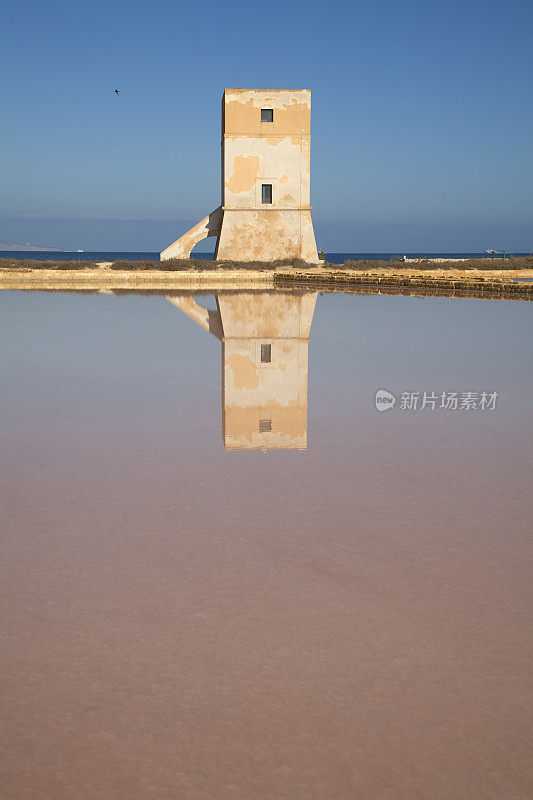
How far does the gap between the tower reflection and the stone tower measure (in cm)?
1726

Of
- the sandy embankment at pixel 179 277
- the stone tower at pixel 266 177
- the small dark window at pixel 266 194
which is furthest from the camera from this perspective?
the small dark window at pixel 266 194

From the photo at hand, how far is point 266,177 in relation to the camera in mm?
29891

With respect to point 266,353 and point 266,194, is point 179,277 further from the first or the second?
point 266,353

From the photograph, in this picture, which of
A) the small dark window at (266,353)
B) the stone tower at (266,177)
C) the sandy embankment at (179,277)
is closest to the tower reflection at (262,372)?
the small dark window at (266,353)

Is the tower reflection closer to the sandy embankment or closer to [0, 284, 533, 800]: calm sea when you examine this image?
[0, 284, 533, 800]: calm sea

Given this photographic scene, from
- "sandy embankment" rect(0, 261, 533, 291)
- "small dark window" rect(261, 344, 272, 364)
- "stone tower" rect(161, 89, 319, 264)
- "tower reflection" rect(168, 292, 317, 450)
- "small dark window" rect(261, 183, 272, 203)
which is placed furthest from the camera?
"small dark window" rect(261, 183, 272, 203)

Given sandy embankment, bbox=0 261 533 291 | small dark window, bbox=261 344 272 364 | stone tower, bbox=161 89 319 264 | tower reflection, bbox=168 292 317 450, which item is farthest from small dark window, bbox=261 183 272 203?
small dark window, bbox=261 344 272 364

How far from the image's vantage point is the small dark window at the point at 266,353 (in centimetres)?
718

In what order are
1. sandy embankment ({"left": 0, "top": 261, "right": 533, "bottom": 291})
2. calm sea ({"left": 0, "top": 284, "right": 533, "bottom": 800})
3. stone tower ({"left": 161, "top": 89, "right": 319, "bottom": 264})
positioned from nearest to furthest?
1. calm sea ({"left": 0, "top": 284, "right": 533, "bottom": 800})
2. sandy embankment ({"left": 0, "top": 261, "right": 533, "bottom": 291})
3. stone tower ({"left": 161, "top": 89, "right": 319, "bottom": 264})

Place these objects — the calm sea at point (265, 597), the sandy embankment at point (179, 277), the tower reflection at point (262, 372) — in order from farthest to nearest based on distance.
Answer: the sandy embankment at point (179, 277) < the tower reflection at point (262, 372) < the calm sea at point (265, 597)

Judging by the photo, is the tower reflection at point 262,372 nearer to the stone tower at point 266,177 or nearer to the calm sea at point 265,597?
the calm sea at point 265,597

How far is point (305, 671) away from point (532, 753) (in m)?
0.55

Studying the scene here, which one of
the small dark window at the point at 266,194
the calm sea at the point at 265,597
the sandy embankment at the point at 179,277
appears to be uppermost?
the small dark window at the point at 266,194

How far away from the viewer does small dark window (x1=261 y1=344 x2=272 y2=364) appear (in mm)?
7180
